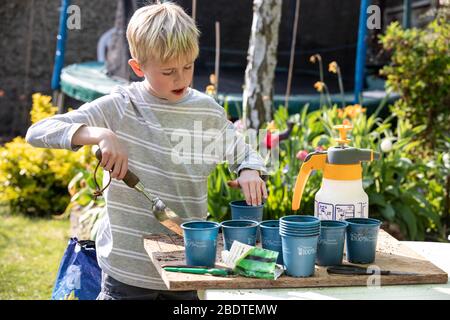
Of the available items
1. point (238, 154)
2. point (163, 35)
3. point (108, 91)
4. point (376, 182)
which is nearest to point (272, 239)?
point (238, 154)

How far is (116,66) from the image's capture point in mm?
8359

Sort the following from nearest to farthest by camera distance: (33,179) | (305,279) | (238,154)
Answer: (305,279), (238,154), (33,179)

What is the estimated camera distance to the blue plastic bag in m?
2.54

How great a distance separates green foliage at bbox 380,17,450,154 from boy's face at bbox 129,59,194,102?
11.7 feet

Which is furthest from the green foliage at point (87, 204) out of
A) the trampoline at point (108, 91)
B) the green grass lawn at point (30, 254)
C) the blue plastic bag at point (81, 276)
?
the trampoline at point (108, 91)

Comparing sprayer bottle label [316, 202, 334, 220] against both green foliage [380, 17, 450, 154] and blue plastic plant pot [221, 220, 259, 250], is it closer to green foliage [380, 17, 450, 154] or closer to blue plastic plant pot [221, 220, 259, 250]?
blue plastic plant pot [221, 220, 259, 250]

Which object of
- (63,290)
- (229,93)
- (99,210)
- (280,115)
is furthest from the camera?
(229,93)

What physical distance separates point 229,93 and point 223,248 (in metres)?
5.43

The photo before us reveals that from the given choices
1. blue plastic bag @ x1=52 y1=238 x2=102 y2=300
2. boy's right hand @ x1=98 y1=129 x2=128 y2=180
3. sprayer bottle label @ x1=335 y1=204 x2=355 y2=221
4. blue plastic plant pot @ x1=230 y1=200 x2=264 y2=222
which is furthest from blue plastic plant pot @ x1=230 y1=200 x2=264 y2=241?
blue plastic bag @ x1=52 y1=238 x2=102 y2=300

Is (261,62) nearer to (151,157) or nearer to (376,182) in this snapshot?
(376,182)

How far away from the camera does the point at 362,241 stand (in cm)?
188

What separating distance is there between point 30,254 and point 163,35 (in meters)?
3.35
